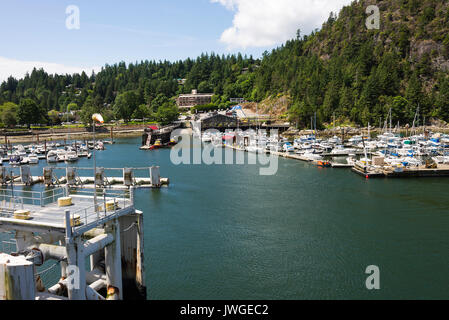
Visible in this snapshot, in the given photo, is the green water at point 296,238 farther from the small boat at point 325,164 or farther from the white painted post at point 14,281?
the small boat at point 325,164

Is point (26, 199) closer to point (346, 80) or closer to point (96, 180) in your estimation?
point (96, 180)

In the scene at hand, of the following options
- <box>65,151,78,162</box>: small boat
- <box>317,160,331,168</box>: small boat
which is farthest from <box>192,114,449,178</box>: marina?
A: <box>65,151,78,162</box>: small boat

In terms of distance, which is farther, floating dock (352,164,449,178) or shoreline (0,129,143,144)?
shoreline (0,129,143,144)

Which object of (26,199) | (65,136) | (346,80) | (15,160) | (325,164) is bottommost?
(26,199)

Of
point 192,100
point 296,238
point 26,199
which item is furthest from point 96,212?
point 192,100

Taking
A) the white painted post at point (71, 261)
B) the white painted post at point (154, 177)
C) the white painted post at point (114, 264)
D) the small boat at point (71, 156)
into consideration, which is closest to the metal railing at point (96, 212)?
the white painted post at point (71, 261)

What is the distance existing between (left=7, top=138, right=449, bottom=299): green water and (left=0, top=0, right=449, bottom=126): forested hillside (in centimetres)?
5679

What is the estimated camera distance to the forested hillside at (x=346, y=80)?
8450cm

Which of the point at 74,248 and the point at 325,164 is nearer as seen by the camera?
the point at 74,248

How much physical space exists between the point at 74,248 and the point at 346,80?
96.0 m

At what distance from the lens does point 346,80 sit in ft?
310

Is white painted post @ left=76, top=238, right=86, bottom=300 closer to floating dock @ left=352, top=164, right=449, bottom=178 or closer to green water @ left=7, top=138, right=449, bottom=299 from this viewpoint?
green water @ left=7, top=138, right=449, bottom=299

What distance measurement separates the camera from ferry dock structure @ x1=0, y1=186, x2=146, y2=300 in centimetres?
852

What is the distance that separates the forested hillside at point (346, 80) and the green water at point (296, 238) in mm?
56791
